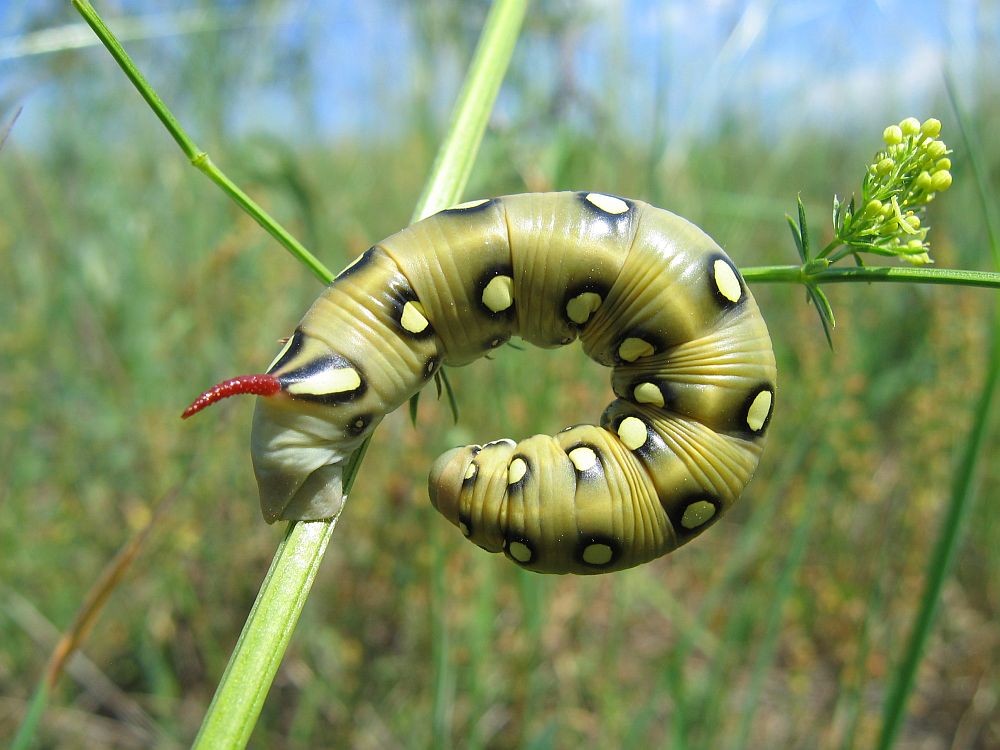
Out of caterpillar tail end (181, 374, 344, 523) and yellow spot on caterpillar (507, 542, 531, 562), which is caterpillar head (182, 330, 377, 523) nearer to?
caterpillar tail end (181, 374, 344, 523)

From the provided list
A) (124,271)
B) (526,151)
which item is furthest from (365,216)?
(526,151)

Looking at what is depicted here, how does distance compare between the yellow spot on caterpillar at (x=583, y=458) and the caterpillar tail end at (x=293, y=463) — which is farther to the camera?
the yellow spot on caterpillar at (x=583, y=458)

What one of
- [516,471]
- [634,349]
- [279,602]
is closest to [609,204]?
[634,349]

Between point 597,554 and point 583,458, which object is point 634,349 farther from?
point 597,554

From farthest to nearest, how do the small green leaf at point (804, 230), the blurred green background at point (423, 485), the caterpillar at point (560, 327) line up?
the blurred green background at point (423, 485) < the caterpillar at point (560, 327) < the small green leaf at point (804, 230)

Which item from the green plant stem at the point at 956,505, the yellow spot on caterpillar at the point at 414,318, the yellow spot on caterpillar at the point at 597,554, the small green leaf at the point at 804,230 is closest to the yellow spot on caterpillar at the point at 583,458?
the yellow spot on caterpillar at the point at 597,554

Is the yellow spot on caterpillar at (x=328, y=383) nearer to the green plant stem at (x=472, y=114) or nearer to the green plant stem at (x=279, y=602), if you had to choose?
the green plant stem at (x=279, y=602)
